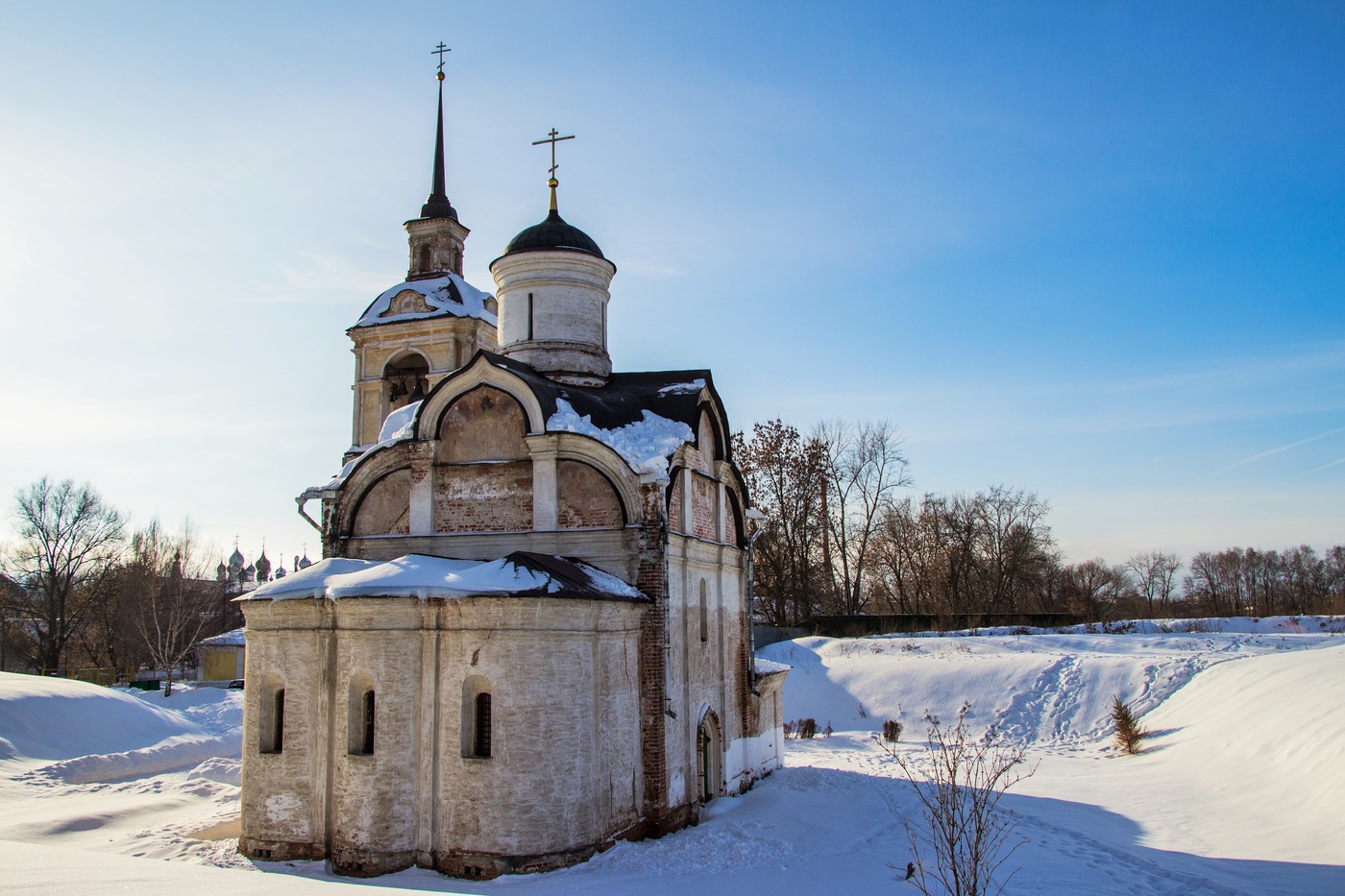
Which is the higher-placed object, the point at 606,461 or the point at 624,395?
the point at 624,395

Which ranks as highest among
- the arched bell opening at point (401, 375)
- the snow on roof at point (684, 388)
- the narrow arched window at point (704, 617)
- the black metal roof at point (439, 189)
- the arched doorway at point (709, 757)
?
the black metal roof at point (439, 189)

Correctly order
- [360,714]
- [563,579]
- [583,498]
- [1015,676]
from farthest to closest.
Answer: [1015,676]
[583,498]
[563,579]
[360,714]

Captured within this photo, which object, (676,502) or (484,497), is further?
(676,502)

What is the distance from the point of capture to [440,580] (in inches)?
425

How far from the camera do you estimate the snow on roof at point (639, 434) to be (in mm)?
12766

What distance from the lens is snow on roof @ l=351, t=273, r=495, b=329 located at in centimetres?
1984

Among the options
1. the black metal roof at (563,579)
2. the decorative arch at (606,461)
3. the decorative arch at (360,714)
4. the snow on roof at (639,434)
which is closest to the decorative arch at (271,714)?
the decorative arch at (360,714)

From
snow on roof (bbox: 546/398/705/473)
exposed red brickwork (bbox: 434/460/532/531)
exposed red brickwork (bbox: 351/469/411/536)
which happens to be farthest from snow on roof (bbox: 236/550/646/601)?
snow on roof (bbox: 546/398/705/473)

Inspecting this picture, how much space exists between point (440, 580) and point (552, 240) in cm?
771

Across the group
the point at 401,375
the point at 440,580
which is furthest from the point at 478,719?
the point at 401,375

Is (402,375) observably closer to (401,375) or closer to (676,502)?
(401,375)

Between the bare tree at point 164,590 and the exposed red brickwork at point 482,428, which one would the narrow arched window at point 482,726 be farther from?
the bare tree at point 164,590

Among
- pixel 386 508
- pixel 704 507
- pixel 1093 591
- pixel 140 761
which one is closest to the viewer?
pixel 386 508

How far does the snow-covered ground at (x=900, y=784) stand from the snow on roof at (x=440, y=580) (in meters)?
2.97
